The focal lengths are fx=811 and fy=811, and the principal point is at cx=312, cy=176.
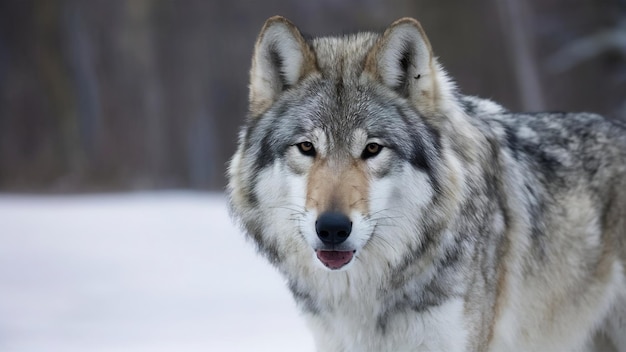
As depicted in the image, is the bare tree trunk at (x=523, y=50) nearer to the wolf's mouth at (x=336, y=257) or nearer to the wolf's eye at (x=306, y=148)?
the wolf's eye at (x=306, y=148)

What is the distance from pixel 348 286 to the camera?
153 inches

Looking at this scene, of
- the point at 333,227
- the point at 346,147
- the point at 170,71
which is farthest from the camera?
the point at 170,71

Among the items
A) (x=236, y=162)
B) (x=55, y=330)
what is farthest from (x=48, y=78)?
(x=236, y=162)

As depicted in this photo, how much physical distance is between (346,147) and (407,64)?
564 mm

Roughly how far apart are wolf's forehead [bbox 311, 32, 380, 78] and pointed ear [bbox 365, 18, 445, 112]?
9 cm

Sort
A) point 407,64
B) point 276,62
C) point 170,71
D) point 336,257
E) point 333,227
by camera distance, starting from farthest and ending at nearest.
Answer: point 170,71
point 276,62
point 407,64
point 336,257
point 333,227

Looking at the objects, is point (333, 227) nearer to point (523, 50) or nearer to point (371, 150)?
point (371, 150)

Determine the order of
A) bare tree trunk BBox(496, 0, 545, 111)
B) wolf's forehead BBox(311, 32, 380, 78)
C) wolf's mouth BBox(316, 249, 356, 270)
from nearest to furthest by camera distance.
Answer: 1. wolf's mouth BBox(316, 249, 356, 270)
2. wolf's forehead BBox(311, 32, 380, 78)
3. bare tree trunk BBox(496, 0, 545, 111)

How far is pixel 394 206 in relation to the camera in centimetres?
371

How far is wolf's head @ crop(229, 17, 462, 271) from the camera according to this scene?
3.57 meters

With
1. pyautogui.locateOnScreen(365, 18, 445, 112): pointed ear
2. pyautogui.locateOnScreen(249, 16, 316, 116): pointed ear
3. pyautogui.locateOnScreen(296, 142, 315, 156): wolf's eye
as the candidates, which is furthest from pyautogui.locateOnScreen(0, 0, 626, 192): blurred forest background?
pyautogui.locateOnScreen(296, 142, 315, 156): wolf's eye

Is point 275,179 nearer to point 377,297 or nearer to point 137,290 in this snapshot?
point 377,297

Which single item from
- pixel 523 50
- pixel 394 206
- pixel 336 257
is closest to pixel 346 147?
pixel 394 206

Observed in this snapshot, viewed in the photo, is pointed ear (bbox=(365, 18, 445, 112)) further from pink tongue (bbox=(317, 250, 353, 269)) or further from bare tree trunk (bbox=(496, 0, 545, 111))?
bare tree trunk (bbox=(496, 0, 545, 111))
